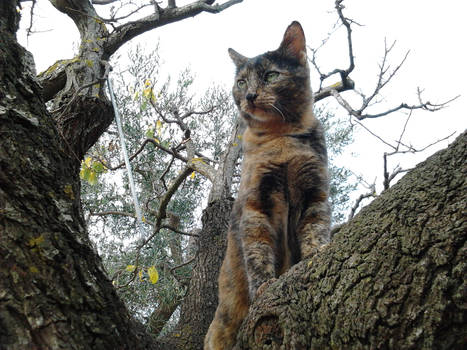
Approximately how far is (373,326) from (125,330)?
83cm

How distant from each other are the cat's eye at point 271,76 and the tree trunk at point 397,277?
2127 millimetres

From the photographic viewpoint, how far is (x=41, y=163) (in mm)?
1432

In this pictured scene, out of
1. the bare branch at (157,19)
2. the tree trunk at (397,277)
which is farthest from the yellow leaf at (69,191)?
the bare branch at (157,19)

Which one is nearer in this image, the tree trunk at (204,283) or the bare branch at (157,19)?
the tree trunk at (204,283)

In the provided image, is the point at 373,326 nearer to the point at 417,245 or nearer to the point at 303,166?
the point at 417,245

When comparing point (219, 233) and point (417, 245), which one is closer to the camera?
point (417, 245)

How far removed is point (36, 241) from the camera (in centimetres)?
126

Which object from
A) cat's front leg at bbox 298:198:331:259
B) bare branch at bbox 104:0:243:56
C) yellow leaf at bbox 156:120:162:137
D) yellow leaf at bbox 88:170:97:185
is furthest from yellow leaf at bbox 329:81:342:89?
yellow leaf at bbox 88:170:97:185

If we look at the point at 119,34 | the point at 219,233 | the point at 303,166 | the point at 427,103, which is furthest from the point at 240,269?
the point at 119,34

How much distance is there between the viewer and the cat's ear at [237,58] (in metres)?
3.70

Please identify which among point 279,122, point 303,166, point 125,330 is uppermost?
point 279,122

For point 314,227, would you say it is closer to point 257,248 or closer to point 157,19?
point 257,248

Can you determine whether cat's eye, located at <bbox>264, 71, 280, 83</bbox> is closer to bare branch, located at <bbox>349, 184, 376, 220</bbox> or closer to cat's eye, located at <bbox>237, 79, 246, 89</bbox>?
cat's eye, located at <bbox>237, 79, 246, 89</bbox>

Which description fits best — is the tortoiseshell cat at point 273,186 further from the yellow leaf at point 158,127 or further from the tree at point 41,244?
the yellow leaf at point 158,127
